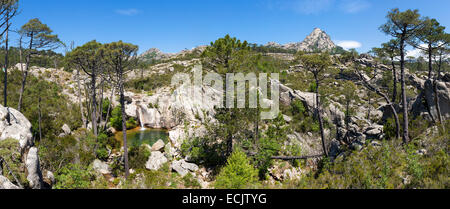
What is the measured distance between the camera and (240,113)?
44.5 ft

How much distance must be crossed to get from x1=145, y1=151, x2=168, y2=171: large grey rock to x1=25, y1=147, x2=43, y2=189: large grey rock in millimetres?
5938

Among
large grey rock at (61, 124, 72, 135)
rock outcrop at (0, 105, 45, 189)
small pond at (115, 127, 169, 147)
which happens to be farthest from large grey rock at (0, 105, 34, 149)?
small pond at (115, 127, 169, 147)

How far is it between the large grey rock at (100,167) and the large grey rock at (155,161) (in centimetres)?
243

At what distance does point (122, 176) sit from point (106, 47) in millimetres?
7993

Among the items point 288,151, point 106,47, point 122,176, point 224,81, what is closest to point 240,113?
point 224,81

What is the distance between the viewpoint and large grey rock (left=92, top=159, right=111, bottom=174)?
12344 mm

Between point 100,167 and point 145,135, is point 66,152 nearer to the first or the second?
point 100,167

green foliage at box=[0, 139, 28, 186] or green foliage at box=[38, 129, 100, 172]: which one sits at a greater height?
green foliage at box=[0, 139, 28, 186]

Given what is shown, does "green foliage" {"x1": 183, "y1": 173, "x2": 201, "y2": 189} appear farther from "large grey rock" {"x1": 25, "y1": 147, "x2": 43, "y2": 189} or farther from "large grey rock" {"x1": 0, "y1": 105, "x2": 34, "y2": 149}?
"large grey rock" {"x1": 0, "y1": 105, "x2": 34, "y2": 149}

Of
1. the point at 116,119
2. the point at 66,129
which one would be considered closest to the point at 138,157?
the point at 66,129
